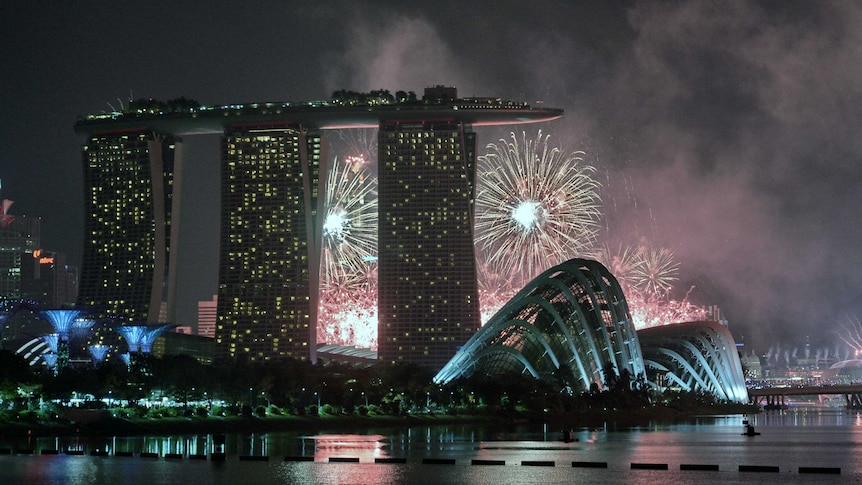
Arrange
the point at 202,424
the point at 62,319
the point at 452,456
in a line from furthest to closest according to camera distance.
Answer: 1. the point at 62,319
2. the point at 202,424
3. the point at 452,456

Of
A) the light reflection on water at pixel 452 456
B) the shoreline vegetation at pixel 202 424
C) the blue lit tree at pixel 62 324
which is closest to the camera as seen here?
the light reflection on water at pixel 452 456

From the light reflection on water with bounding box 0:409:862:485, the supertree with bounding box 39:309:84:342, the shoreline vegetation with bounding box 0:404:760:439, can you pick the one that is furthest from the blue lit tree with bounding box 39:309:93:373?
the light reflection on water with bounding box 0:409:862:485

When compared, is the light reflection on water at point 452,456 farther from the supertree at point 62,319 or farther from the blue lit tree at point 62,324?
the supertree at point 62,319

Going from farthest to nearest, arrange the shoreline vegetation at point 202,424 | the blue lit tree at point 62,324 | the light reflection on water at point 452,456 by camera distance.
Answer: the blue lit tree at point 62,324 → the shoreline vegetation at point 202,424 → the light reflection on water at point 452,456

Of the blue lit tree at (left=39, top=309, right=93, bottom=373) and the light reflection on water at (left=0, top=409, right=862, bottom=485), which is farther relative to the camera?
the blue lit tree at (left=39, top=309, right=93, bottom=373)

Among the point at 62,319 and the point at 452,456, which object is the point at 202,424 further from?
the point at 452,456

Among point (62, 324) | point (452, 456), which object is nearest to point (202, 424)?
point (62, 324)

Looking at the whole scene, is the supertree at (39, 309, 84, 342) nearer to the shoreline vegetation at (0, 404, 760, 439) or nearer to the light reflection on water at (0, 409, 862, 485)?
the shoreline vegetation at (0, 404, 760, 439)

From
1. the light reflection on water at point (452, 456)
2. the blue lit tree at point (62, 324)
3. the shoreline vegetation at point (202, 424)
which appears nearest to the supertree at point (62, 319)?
the blue lit tree at point (62, 324)

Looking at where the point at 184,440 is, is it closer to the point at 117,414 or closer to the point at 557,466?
the point at 117,414
